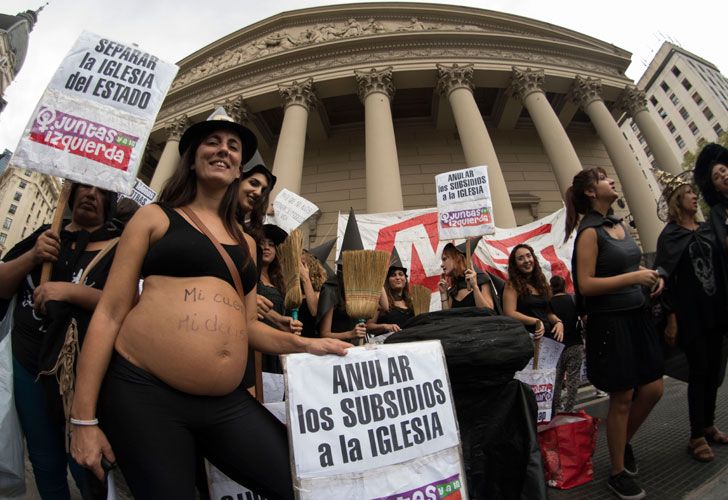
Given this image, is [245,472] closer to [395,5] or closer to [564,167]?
[564,167]

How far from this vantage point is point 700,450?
8.09ft

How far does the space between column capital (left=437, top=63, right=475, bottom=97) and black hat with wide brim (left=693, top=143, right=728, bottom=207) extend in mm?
11980

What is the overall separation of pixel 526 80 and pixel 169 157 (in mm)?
Answer: 16059

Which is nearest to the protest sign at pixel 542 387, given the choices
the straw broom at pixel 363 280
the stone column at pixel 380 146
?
the straw broom at pixel 363 280

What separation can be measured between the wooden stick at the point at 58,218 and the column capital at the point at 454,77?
14.3 metres

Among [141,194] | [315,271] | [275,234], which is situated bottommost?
[315,271]

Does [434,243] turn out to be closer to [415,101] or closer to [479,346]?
[479,346]

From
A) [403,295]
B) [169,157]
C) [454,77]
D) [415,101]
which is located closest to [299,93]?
[415,101]

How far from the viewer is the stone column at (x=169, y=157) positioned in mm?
14106

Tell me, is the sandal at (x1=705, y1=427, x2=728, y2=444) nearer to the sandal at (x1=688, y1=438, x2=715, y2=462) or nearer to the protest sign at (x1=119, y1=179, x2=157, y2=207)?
the sandal at (x1=688, y1=438, x2=715, y2=462)

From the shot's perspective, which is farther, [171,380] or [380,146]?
[380,146]

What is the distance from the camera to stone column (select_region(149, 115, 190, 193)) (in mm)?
14106

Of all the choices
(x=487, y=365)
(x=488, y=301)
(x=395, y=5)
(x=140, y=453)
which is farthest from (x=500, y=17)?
(x=140, y=453)

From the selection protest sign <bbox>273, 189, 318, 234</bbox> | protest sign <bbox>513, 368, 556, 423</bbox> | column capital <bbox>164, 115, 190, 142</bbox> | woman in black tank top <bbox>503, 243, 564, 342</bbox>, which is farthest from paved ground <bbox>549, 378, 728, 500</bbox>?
column capital <bbox>164, 115, 190, 142</bbox>
